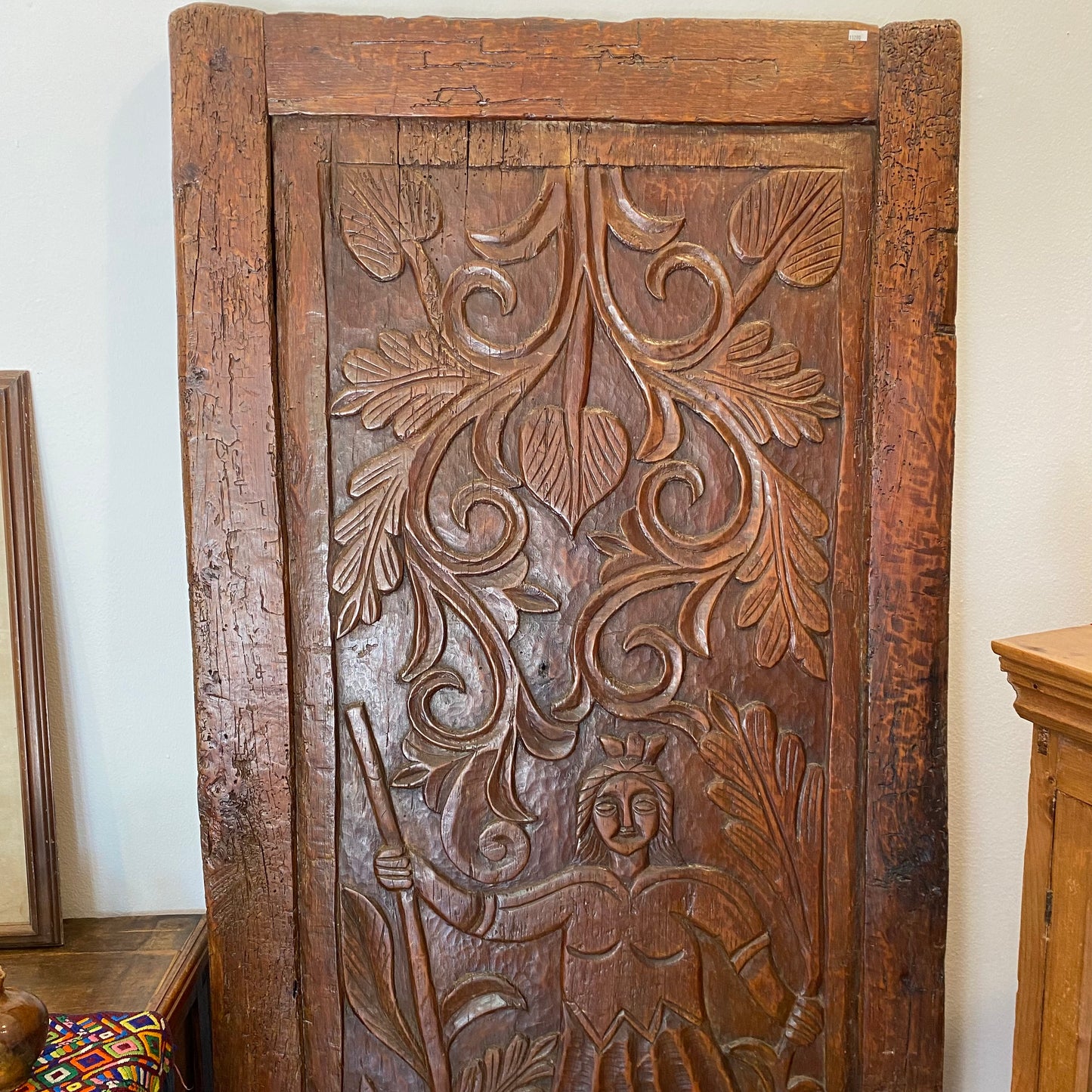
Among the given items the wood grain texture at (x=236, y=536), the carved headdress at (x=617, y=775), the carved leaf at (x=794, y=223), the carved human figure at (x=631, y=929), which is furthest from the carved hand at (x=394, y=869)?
the carved leaf at (x=794, y=223)

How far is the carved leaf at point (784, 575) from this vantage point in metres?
1.22

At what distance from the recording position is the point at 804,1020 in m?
1.26

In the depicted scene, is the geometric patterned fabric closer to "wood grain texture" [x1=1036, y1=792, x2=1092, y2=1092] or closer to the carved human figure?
the carved human figure

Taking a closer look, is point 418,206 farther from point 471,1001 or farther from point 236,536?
point 471,1001

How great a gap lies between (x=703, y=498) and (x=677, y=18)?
0.59 m

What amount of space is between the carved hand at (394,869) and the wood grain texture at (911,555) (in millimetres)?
606

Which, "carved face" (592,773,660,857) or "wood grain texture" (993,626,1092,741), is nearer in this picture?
"wood grain texture" (993,626,1092,741)

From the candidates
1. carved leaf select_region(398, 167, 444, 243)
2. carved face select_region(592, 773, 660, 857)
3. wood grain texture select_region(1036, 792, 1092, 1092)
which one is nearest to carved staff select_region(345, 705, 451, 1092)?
carved face select_region(592, 773, 660, 857)

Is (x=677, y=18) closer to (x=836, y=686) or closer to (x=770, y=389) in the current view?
(x=770, y=389)

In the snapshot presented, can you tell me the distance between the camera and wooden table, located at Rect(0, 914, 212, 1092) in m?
1.15

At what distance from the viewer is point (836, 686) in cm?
124

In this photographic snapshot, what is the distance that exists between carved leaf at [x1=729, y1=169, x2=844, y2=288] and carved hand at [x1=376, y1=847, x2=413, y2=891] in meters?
0.89

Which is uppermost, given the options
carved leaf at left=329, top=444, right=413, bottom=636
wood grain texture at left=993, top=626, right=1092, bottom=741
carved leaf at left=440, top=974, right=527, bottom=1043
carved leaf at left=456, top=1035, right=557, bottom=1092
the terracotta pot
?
carved leaf at left=329, top=444, right=413, bottom=636

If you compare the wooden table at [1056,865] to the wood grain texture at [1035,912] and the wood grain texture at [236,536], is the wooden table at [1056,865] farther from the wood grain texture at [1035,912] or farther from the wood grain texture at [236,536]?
the wood grain texture at [236,536]
